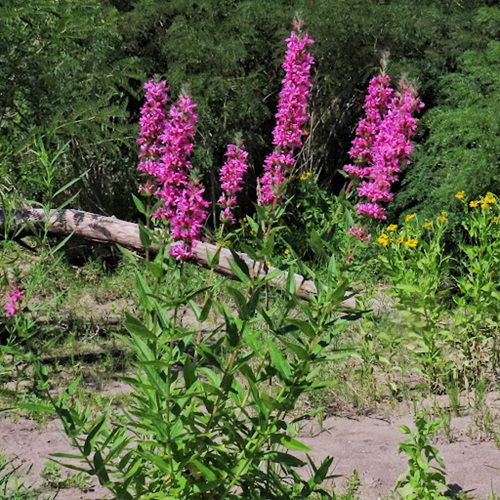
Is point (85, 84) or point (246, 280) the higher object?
point (246, 280)

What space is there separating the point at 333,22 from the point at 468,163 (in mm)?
2268

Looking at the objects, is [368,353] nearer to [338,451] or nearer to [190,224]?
[338,451]

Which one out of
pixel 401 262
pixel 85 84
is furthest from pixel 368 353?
pixel 85 84

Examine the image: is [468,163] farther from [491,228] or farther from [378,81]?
[378,81]

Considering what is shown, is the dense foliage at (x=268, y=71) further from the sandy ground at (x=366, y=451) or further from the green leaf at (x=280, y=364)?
the green leaf at (x=280, y=364)

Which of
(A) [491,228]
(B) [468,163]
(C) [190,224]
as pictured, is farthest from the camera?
(B) [468,163]

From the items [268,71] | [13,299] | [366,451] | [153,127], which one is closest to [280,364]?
[153,127]

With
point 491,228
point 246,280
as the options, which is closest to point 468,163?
point 491,228

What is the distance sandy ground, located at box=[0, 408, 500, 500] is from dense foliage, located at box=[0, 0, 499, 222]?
125 inches

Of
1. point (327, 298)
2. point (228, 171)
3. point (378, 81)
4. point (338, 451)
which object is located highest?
point (378, 81)

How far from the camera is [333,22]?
26.6 ft

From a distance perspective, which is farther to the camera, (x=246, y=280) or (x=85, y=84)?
(x=85, y=84)

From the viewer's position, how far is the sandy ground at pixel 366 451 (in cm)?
343

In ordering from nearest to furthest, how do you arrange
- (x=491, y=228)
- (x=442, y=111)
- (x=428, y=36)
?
(x=491, y=228), (x=442, y=111), (x=428, y=36)
